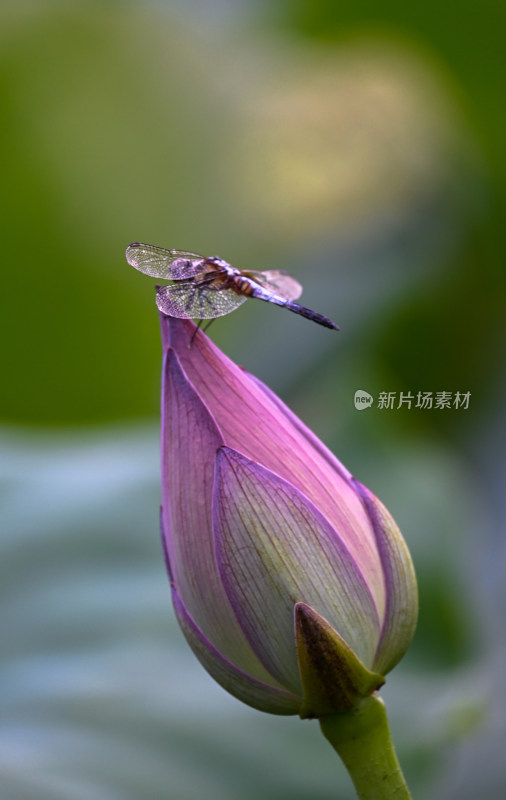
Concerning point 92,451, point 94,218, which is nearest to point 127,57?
point 94,218

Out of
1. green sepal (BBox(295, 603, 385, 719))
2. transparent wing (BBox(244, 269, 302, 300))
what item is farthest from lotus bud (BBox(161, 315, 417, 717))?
transparent wing (BBox(244, 269, 302, 300))

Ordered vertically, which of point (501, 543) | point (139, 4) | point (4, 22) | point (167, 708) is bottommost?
point (167, 708)

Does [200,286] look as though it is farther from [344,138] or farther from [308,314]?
[344,138]

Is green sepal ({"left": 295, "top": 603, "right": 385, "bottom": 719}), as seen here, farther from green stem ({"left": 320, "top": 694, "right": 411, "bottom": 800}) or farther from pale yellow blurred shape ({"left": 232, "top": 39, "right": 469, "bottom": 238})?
pale yellow blurred shape ({"left": 232, "top": 39, "right": 469, "bottom": 238})

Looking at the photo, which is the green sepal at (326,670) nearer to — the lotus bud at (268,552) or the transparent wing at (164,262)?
the lotus bud at (268,552)

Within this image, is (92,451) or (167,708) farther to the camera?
(92,451)

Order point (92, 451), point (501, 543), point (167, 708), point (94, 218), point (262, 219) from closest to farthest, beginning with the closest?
point (167, 708), point (92, 451), point (501, 543), point (94, 218), point (262, 219)

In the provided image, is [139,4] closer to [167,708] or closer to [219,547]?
[167,708]

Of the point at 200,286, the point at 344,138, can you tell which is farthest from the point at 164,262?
the point at 344,138
